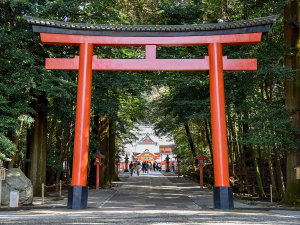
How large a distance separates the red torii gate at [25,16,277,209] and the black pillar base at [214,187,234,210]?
1.85 feet

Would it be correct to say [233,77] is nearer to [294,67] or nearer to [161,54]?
[294,67]

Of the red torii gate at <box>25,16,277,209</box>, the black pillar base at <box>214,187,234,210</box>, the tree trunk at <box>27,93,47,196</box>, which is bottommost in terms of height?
the black pillar base at <box>214,187,234,210</box>

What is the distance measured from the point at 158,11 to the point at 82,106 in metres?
9.55

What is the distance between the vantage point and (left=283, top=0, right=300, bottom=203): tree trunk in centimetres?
1159

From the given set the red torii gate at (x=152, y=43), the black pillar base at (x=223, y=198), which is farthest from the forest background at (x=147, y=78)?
the black pillar base at (x=223, y=198)

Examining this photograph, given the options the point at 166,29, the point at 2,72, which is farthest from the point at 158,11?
the point at 2,72

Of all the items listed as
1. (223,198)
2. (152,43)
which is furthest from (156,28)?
(223,198)

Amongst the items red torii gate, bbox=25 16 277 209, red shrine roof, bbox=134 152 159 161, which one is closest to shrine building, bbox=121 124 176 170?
red shrine roof, bbox=134 152 159 161

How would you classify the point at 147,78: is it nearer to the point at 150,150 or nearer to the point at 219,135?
the point at 219,135

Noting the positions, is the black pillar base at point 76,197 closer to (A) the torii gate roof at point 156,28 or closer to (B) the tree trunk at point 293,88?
(A) the torii gate roof at point 156,28

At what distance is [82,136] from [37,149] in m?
5.27

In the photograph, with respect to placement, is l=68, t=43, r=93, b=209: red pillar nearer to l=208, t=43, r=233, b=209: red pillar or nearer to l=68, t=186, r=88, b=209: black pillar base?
l=68, t=186, r=88, b=209: black pillar base

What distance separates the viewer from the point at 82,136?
31.7 feet

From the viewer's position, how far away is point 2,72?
1152 cm
